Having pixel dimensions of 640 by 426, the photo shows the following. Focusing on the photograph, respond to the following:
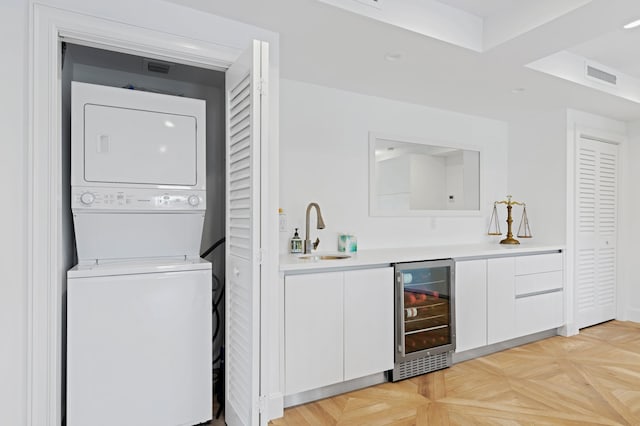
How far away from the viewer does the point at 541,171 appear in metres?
3.92

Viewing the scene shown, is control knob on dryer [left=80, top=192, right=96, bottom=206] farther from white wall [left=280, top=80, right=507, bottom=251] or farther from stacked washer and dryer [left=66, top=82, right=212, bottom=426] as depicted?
white wall [left=280, top=80, right=507, bottom=251]

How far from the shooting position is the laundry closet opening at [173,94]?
2.19 m

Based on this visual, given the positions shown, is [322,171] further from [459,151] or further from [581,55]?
[581,55]

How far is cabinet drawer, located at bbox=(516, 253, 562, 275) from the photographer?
11.0 ft

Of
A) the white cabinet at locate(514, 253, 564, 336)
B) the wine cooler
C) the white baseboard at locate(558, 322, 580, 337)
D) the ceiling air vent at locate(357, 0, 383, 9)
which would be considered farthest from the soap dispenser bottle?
the white baseboard at locate(558, 322, 580, 337)

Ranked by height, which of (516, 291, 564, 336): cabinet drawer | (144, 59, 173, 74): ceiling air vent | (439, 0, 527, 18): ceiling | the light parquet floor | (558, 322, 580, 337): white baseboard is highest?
(439, 0, 527, 18): ceiling

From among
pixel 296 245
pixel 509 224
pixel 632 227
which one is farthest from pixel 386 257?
pixel 632 227

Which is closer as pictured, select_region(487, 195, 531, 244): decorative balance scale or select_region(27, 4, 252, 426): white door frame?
select_region(27, 4, 252, 426): white door frame

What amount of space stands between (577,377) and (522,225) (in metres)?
1.73

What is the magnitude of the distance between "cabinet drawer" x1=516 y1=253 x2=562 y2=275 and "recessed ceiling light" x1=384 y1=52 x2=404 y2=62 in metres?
2.02

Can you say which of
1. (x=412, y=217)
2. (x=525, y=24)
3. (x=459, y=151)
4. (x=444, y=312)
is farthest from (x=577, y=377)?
(x=525, y=24)

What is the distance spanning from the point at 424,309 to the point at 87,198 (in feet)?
7.41

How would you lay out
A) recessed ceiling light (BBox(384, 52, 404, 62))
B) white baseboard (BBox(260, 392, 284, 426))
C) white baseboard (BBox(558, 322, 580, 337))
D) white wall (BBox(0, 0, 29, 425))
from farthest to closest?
white baseboard (BBox(558, 322, 580, 337)) → recessed ceiling light (BBox(384, 52, 404, 62)) → white baseboard (BBox(260, 392, 284, 426)) → white wall (BBox(0, 0, 29, 425))

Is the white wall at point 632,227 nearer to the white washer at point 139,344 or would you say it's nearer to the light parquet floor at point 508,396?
the light parquet floor at point 508,396
